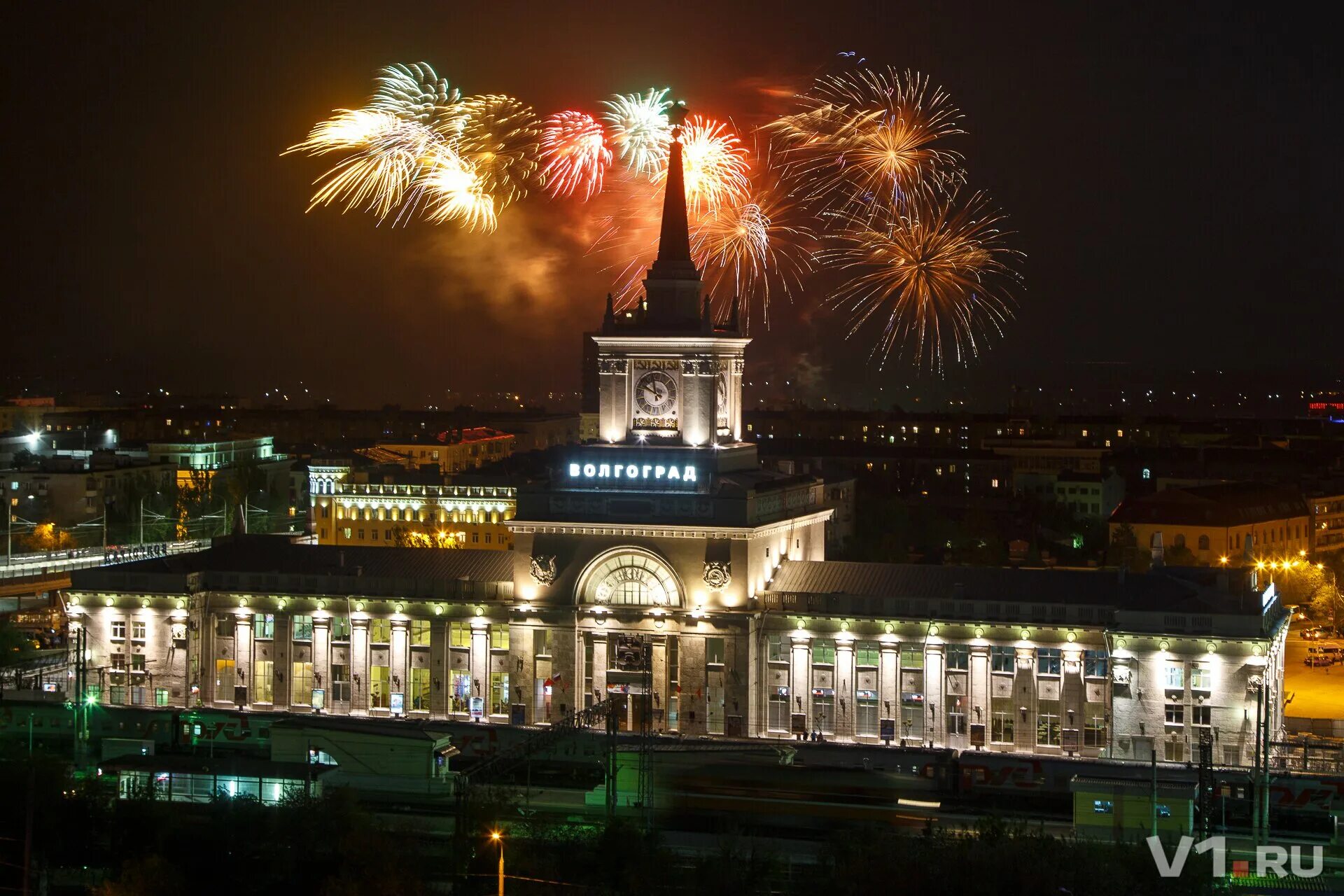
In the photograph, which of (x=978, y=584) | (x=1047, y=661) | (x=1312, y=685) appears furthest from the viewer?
(x=1312, y=685)

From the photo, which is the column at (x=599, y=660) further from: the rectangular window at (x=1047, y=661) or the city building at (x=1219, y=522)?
the city building at (x=1219, y=522)

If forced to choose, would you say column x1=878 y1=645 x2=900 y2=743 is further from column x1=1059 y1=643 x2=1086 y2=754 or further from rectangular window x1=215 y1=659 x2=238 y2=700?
rectangular window x1=215 y1=659 x2=238 y2=700

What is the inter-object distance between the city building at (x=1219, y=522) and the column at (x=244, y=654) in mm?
77461

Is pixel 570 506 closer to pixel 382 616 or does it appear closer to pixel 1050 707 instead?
pixel 382 616

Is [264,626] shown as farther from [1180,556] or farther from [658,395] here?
[1180,556]

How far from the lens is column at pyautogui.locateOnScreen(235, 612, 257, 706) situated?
9106cm

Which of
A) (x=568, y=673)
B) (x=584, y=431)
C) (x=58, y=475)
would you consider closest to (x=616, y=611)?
(x=568, y=673)

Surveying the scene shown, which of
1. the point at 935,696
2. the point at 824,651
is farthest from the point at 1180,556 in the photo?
the point at 824,651

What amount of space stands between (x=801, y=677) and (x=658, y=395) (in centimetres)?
1590

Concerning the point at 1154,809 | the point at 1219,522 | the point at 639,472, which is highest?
the point at 639,472

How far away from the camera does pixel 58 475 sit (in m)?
183

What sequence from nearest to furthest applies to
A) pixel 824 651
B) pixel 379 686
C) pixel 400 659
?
pixel 824 651, pixel 400 659, pixel 379 686

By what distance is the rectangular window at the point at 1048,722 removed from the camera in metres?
81.8

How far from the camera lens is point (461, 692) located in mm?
88938
